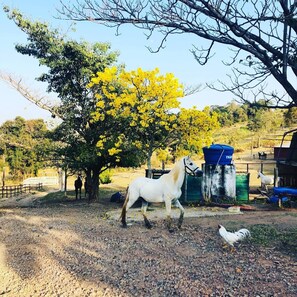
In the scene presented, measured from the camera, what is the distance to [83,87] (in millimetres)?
18391

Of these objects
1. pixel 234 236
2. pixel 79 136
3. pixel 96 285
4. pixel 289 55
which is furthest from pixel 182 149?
pixel 96 285

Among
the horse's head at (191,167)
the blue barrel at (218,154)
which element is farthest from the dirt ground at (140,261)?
the blue barrel at (218,154)

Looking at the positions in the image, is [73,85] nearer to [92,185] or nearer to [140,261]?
[92,185]

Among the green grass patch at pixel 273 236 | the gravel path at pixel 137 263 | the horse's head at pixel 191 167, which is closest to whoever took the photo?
the gravel path at pixel 137 263

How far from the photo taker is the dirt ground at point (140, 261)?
582 centimetres

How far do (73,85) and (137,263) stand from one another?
13.5 m

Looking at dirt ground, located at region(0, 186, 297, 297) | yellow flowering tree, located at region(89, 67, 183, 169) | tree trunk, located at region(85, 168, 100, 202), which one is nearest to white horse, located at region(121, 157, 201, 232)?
dirt ground, located at region(0, 186, 297, 297)

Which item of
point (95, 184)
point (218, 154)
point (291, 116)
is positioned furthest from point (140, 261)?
point (291, 116)

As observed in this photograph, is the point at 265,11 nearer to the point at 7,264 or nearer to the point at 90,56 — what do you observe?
the point at 7,264

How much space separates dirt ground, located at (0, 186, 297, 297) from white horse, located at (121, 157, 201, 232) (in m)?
Answer: 0.70

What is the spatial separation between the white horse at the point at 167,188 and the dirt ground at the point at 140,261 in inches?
27.7

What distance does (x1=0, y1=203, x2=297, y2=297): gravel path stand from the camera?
5.81 m

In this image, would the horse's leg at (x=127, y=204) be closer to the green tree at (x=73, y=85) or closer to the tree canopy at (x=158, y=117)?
the tree canopy at (x=158, y=117)

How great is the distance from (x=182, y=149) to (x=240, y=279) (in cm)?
915
